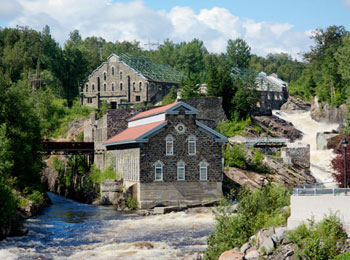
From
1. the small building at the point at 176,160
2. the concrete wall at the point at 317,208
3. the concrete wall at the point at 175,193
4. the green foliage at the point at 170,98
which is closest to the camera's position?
the concrete wall at the point at 317,208

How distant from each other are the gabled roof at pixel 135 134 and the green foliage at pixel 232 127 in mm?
13630

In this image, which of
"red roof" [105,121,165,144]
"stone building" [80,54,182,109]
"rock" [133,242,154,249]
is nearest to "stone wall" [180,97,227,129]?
"red roof" [105,121,165,144]

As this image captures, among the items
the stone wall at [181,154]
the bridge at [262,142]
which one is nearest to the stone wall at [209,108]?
the bridge at [262,142]

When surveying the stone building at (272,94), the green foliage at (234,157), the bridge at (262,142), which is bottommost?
the green foliage at (234,157)

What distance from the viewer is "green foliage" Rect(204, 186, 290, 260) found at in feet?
88.5

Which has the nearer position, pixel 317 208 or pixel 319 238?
pixel 319 238

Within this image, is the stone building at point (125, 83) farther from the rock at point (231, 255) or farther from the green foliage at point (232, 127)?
the rock at point (231, 255)

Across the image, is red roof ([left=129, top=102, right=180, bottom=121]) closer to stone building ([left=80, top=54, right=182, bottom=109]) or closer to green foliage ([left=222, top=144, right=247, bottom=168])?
green foliage ([left=222, top=144, right=247, bottom=168])

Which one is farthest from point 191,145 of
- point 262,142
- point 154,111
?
point 262,142

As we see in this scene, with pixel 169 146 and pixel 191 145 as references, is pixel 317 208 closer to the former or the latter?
pixel 169 146

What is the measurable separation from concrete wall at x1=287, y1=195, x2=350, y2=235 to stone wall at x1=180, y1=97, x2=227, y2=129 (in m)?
44.8

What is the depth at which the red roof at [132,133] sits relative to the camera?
5053cm

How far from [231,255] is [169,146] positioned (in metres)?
25.4

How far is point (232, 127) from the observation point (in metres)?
70.7
